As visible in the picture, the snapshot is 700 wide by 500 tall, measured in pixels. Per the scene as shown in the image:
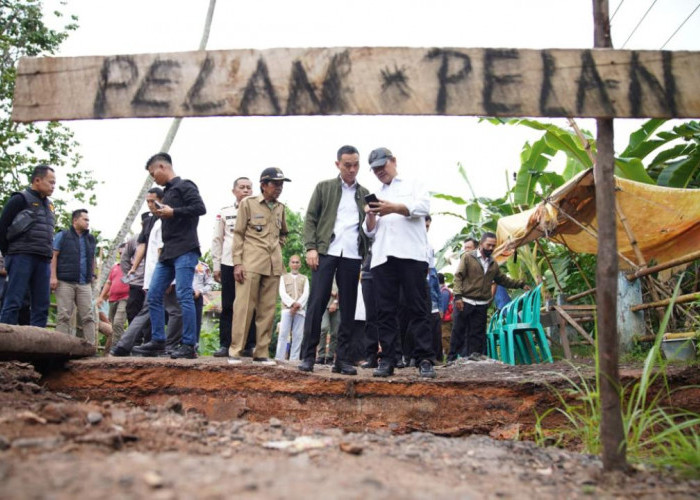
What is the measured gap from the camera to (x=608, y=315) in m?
2.77

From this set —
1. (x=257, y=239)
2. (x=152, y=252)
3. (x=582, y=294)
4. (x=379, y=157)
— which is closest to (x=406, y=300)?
(x=379, y=157)

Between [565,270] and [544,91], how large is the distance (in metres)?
8.13

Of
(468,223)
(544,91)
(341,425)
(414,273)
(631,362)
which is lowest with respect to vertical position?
(341,425)

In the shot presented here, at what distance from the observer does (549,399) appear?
468 centimetres

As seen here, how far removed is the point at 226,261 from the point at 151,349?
1.13m

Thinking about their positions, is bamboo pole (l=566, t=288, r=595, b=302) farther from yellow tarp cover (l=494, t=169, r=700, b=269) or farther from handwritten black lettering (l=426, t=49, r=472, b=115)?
handwritten black lettering (l=426, t=49, r=472, b=115)

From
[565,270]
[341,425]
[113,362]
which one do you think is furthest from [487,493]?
[565,270]

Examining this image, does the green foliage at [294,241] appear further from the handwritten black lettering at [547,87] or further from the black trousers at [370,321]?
the handwritten black lettering at [547,87]

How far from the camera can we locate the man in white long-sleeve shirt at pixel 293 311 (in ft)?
28.2

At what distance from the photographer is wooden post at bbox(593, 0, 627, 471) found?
2.73 meters

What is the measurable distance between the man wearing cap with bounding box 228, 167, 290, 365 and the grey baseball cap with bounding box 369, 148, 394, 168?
1.03 meters

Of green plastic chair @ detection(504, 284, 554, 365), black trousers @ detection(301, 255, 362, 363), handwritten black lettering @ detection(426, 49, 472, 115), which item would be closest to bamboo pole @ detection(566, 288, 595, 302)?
green plastic chair @ detection(504, 284, 554, 365)

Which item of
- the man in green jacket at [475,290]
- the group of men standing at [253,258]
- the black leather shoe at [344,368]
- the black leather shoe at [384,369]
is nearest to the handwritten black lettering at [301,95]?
the group of men standing at [253,258]

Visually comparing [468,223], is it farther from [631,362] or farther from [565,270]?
[631,362]
